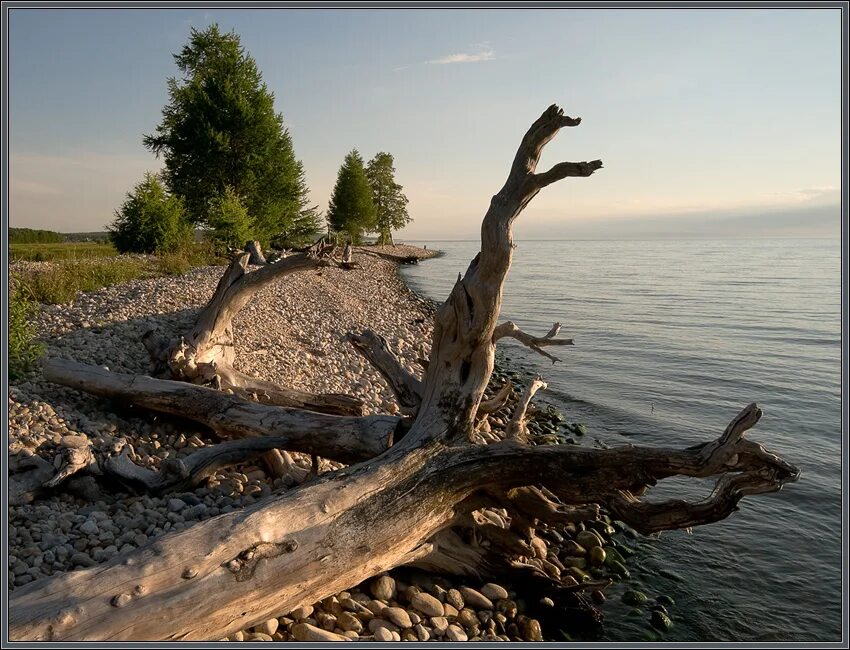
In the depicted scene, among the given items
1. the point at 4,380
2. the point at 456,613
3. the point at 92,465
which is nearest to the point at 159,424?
the point at 92,465

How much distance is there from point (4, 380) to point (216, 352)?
15.5 feet

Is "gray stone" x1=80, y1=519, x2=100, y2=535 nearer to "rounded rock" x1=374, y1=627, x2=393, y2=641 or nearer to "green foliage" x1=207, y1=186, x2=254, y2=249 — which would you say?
"rounded rock" x1=374, y1=627, x2=393, y2=641

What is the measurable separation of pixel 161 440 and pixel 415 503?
140 inches

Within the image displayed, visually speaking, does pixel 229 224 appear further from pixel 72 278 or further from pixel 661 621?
pixel 661 621

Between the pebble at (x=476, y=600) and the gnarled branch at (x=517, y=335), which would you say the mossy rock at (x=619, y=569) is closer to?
the pebble at (x=476, y=600)

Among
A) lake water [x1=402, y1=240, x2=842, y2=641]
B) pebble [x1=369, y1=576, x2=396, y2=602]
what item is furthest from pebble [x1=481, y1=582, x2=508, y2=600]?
lake water [x1=402, y1=240, x2=842, y2=641]

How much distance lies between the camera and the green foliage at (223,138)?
3188cm

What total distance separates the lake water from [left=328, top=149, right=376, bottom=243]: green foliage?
31.4 meters

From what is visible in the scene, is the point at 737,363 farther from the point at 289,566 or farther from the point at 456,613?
the point at 289,566

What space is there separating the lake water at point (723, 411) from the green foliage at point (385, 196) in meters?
44.7

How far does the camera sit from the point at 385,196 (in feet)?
239

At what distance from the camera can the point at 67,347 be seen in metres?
8.73

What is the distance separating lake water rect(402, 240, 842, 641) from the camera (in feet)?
20.3

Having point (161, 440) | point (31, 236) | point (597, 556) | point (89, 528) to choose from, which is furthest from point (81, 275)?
point (31, 236)
